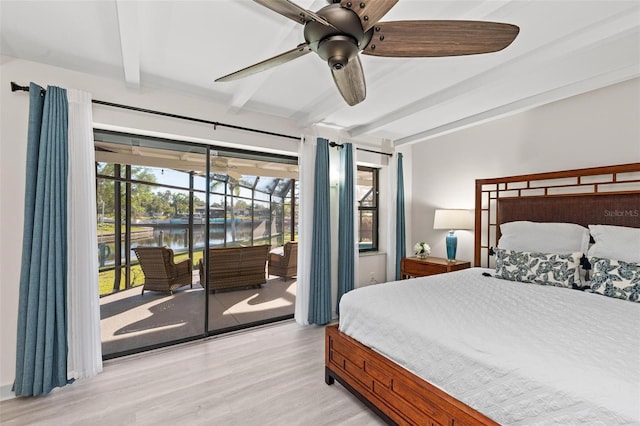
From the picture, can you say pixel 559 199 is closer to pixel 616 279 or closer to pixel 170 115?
pixel 616 279

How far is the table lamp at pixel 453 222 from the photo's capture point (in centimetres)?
367

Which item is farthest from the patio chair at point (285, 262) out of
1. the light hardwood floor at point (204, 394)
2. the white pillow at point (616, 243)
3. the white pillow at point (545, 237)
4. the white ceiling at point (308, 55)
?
the white pillow at point (616, 243)

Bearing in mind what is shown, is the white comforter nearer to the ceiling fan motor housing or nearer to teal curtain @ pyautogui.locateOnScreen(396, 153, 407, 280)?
the ceiling fan motor housing

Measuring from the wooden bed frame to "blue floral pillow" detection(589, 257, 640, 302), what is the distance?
635mm

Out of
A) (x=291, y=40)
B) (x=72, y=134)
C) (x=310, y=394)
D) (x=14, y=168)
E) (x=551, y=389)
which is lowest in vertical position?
(x=310, y=394)

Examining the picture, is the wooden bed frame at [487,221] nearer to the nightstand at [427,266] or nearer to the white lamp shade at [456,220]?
the white lamp shade at [456,220]

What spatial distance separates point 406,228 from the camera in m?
4.60

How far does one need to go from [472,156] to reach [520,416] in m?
3.21

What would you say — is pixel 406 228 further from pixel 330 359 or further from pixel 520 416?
pixel 520 416

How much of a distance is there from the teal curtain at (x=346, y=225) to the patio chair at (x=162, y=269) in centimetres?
178

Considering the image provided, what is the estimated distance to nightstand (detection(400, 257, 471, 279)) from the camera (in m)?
3.57

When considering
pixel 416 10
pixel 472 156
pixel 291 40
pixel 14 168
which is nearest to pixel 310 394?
pixel 291 40

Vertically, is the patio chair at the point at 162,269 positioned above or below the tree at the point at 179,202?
below

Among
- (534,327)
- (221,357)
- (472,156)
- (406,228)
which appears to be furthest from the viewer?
(406,228)
